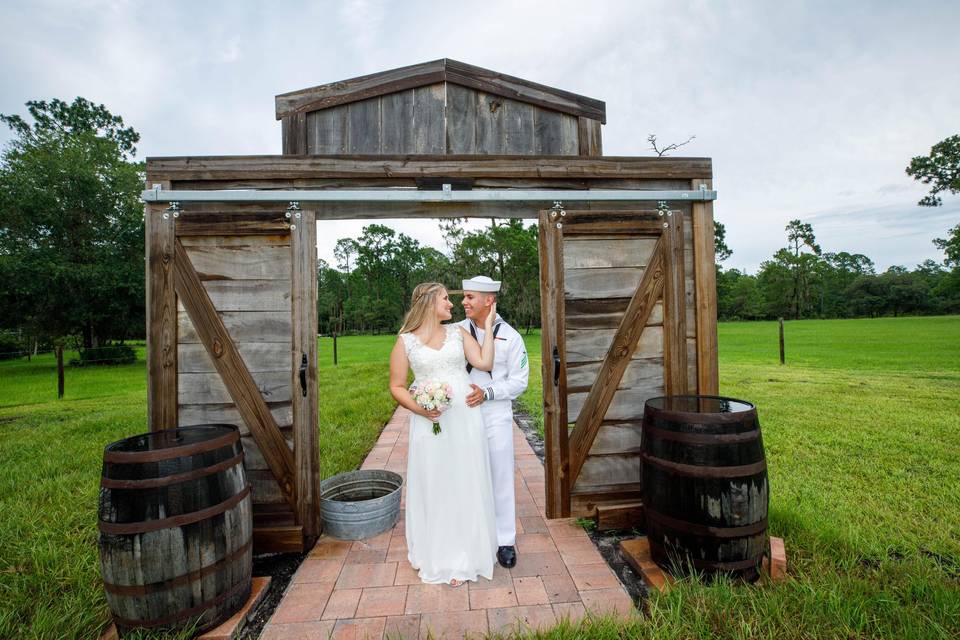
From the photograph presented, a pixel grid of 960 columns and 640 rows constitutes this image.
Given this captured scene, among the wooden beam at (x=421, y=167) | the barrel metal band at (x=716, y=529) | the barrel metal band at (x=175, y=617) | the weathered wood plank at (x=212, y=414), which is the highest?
the wooden beam at (x=421, y=167)

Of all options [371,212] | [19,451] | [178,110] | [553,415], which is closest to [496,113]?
[371,212]

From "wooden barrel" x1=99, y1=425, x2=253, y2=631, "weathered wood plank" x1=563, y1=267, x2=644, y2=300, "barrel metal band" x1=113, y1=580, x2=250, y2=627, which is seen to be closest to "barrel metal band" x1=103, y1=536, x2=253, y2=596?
"wooden barrel" x1=99, y1=425, x2=253, y2=631

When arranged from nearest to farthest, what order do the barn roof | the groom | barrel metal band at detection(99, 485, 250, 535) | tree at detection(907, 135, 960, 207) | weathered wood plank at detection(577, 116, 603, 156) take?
barrel metal band at detection(99, 485, 250, 535) < the groom < the barn roof < weathered wood plank at detection(577, 116, 603, 156) < tree at detection(907, 135, 960, 207)

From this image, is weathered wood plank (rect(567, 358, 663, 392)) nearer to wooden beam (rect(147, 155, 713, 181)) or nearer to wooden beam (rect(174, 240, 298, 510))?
wooden beam (rect(147, 155, 713, 181))

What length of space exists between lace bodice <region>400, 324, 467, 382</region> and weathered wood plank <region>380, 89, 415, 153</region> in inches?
101

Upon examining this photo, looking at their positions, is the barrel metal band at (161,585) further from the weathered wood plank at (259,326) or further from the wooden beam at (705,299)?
the wooden beam at (705,299)

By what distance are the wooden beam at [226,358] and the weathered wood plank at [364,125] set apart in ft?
6.91

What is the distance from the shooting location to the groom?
2.95 meters

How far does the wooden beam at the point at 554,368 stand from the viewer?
3273 millimetres

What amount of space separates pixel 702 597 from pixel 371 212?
3455mm

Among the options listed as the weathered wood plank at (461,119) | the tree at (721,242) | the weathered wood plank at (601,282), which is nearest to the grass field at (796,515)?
the weathered wood plank at (601,282)

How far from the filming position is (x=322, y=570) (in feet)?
9.33

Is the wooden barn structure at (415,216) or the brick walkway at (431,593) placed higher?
the wooden barn structure at (415,216)

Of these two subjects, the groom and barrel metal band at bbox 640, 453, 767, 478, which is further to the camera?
the groom
